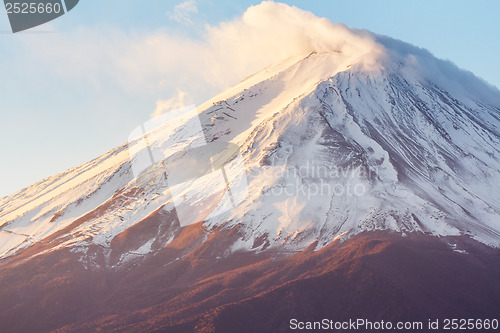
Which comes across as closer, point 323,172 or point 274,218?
point 274,218

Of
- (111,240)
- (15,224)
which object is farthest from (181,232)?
(15,224)

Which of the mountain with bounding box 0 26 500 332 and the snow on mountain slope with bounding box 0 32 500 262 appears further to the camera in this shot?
the snow on mountain slope with bounding box 0 32 500 262

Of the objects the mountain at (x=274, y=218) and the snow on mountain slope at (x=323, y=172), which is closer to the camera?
the mountain at (x=274, y=218)

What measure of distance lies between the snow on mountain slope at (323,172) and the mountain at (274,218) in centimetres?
32

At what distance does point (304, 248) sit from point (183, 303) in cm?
1665

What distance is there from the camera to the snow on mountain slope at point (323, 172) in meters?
59.9

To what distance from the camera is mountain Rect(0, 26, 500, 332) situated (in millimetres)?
45625

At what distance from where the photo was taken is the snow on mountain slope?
59938mm

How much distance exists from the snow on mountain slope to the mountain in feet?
1.06

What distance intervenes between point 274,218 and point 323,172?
13214 millimetres

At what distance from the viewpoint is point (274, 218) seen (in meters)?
60.7

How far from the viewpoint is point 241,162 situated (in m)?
75.1

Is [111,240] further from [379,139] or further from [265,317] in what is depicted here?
[379,139]

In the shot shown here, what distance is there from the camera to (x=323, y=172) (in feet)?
227
